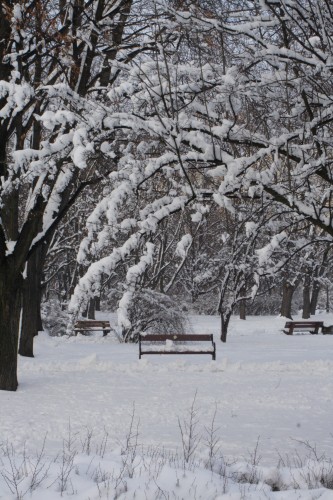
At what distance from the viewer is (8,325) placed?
1049 centimetres

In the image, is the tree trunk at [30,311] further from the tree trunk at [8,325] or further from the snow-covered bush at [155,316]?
the tree trunk at [8,325]

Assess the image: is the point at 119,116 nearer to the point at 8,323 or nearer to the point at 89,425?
the point at 89,425

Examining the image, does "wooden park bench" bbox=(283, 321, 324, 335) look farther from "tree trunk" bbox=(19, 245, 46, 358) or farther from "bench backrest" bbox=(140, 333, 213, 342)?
"tree trunk" bbox=(19, 245, 46, 358)

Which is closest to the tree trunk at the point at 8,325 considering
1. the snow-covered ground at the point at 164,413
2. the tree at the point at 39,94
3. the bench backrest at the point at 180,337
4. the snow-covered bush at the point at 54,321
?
the tree at the point at 39,94

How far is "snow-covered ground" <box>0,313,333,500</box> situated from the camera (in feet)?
14.3

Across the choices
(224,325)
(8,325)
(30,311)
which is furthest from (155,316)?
(8,325)

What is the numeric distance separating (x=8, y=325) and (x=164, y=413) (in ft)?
11.1

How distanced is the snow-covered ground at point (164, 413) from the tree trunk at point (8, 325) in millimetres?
372

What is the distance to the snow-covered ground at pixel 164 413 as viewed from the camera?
434 centimetres

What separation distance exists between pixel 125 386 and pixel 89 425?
10.8ft

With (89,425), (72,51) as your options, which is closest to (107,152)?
(89,425)

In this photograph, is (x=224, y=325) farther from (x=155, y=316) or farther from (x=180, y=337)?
(x=180, y=337)

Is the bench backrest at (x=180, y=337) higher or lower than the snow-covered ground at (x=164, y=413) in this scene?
higher

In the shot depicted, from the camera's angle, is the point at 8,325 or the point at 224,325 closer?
the point at 8,325
